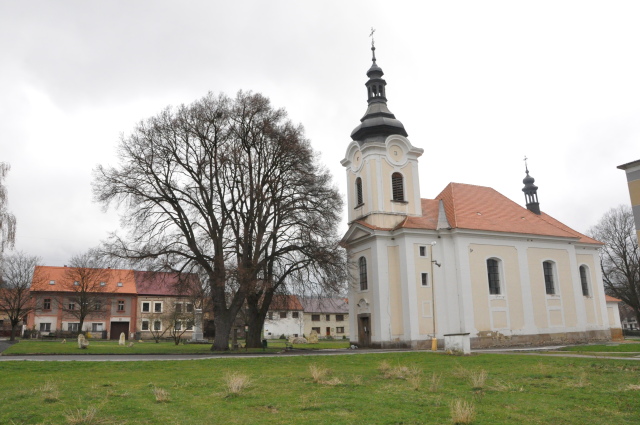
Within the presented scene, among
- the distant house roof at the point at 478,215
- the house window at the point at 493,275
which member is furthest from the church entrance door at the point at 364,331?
the house window at the point at 493,275

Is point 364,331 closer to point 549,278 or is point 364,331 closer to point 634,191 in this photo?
point 549,278

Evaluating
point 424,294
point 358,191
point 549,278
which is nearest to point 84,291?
point 358,191

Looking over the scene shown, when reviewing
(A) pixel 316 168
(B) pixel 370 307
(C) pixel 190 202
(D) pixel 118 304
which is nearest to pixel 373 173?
(A) pixel 316 168

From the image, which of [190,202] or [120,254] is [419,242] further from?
[120,254]

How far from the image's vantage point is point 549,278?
38.6m

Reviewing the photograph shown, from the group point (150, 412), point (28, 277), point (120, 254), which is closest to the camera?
point (150, 412)

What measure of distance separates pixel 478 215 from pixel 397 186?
20.9 ft

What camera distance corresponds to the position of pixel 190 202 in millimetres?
30125

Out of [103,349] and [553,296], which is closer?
[103,349]

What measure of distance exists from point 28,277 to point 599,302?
56293mm

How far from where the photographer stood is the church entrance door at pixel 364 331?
3394 centimetres

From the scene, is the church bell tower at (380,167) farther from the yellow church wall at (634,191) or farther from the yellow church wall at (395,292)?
the yellow church wall at (634,191)

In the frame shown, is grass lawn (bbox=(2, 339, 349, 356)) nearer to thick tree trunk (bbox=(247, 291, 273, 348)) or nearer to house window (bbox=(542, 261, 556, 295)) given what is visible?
thick tree trunk (bbox=(247, 291, 273, 348))

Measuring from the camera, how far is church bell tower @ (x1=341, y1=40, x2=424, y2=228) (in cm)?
3591
